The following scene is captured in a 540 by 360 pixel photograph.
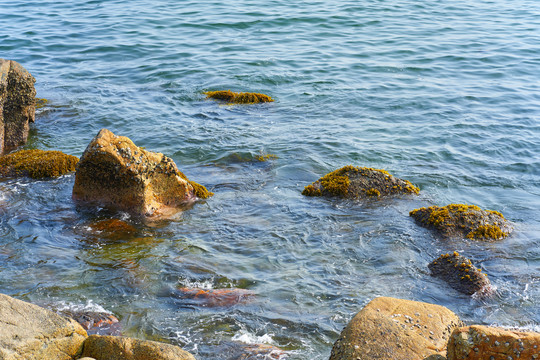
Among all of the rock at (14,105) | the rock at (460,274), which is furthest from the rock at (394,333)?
the rock at (14,105)

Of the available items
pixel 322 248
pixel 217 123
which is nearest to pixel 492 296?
pixel 322 248

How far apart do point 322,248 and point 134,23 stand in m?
18.2

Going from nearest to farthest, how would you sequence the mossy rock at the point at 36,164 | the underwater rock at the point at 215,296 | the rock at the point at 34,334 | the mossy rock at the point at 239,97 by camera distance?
the rock at the point at 34,334, the underwater rock at the point at 215,296, the mossy rock at the point at 36,164, the mossy rock at the point at 239,97

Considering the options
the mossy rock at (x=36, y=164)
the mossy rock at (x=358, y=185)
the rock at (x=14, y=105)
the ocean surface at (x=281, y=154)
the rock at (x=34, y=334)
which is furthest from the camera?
the rock at (x=14, y=105)

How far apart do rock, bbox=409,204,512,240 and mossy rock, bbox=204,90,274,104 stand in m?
7.07

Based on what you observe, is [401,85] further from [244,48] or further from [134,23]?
[134,23]

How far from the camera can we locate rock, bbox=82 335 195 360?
4797 mm

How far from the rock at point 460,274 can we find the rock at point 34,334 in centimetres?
486

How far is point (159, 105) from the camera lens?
577 inches

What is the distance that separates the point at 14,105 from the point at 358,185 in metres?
7.93

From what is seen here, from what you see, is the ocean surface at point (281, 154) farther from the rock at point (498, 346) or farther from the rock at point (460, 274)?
the rock at point (498, 346)

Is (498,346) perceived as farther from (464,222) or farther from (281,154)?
(281,154)

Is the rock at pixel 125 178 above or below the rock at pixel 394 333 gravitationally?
above

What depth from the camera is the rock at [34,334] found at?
4.56 metres
